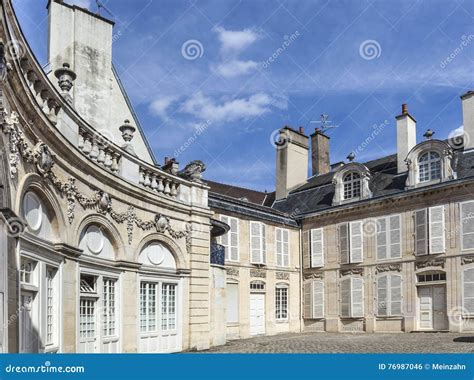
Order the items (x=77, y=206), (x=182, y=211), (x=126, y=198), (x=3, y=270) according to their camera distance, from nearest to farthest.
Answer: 1. (x=3, y=270)
2. (x=77, y=206)
3. (x=126, y=198)
4. (x=182, y=211)

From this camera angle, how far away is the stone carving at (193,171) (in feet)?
38.7

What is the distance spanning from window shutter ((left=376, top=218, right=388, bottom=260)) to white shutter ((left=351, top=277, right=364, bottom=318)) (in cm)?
122

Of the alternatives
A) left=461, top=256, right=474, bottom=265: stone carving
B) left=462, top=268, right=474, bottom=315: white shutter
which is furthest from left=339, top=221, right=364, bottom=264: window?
left=462, top=268, right=474, bottom=315: white shutter

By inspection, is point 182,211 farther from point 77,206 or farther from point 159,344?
point 77,206

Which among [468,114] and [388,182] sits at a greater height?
[468,114]

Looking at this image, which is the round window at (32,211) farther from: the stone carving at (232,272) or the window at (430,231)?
the window at (430,231)

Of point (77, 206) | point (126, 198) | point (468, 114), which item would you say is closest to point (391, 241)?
point (468, 114)

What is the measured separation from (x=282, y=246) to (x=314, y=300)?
2.42 m

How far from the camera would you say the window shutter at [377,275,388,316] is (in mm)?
19938

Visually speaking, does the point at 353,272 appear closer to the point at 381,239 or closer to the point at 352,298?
the point at 352,298

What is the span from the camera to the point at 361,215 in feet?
68.8

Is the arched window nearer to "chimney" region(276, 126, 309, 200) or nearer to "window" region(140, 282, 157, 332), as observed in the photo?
"chimney" region(276, 126, 309, 200)

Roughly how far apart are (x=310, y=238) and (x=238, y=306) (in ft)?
15.0

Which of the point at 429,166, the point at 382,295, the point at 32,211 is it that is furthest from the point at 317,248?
the point at 32,211
